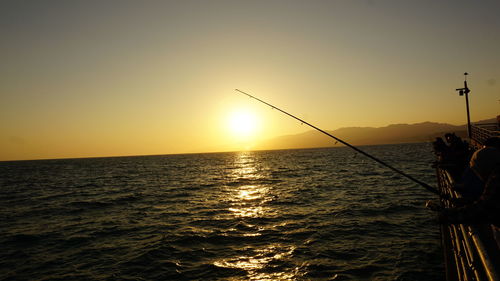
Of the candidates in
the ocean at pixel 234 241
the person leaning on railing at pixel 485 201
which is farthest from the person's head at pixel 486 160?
the ocean at pixel 234 241

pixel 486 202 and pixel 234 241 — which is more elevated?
pixel 486 202

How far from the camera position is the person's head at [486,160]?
344 cm

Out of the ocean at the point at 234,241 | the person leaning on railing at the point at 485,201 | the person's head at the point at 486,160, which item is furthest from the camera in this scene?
the ocean at the point at 234,241

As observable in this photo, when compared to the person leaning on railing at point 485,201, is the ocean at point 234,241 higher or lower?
lower

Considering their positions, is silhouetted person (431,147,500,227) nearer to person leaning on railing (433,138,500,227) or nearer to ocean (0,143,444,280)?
person leaning on railing (433,138,500,227)

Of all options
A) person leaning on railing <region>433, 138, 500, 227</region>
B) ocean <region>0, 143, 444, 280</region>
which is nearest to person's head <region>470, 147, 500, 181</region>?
person leaning on railing <region>433, 138, 500, 227</region>

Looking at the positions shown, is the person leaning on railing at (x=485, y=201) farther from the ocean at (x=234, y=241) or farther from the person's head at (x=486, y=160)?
the ocean at (x=234, y=241)

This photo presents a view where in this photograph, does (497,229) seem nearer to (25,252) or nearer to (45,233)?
(25,252)

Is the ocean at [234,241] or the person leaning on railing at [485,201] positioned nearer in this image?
the person leaning on railing at [485,201]

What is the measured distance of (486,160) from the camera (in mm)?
3520

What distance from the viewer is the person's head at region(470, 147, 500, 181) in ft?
11.3

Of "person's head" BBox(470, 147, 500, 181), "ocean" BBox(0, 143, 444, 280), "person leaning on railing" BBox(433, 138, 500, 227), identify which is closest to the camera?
"person leaning on railing" BBox(433, 138, 500, 227)

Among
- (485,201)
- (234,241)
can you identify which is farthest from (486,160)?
(234,241)

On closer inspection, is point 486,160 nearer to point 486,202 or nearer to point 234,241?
point 486,202
